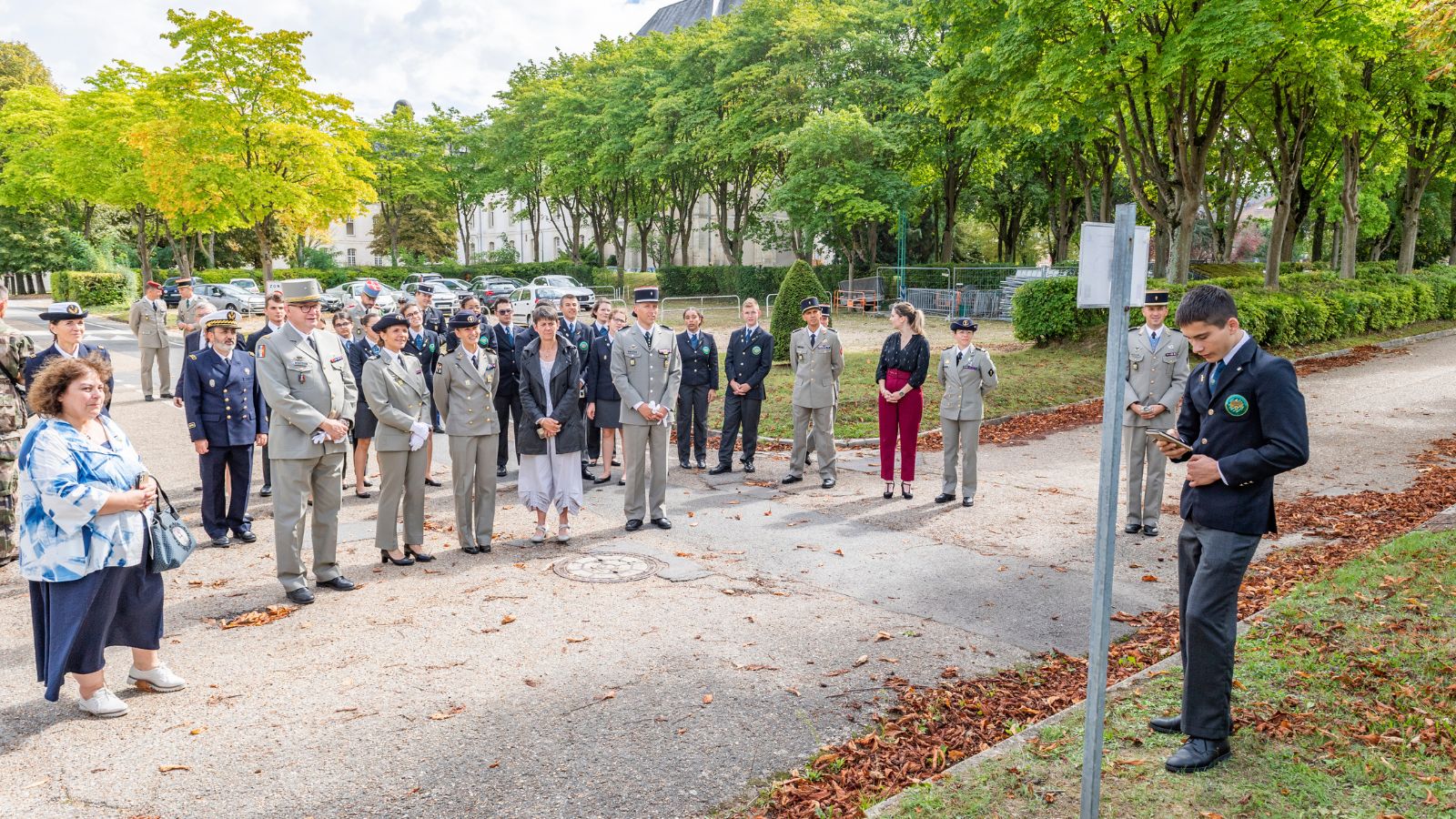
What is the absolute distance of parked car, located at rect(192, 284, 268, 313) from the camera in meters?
40.8

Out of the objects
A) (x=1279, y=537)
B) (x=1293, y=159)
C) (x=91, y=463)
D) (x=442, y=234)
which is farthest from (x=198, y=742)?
(x=442, y=234)

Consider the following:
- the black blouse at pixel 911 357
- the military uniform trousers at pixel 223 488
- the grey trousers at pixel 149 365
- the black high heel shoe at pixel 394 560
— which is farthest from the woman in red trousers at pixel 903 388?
the grey trousers at pixel 149 365

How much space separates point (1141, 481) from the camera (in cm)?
882

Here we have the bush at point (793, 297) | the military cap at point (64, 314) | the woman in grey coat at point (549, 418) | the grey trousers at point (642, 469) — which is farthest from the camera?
the bush at point (793, 297)

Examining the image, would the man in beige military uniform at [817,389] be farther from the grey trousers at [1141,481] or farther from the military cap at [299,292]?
the military cap at [299,292]

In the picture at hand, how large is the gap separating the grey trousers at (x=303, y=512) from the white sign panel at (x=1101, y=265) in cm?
559

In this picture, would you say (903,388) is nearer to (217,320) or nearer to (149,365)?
(217,320)

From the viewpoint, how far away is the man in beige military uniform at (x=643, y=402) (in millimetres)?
9125

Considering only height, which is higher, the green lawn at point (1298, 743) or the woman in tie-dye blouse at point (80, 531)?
the woman in tie-dye blouse at point (80, 531)

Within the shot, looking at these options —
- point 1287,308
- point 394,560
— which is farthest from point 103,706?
point 1287,308

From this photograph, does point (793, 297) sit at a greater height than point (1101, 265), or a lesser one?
lesser

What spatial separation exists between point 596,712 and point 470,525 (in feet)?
A: 11.8

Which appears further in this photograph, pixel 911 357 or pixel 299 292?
pixel 911 357

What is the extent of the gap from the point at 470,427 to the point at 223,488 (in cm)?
247
